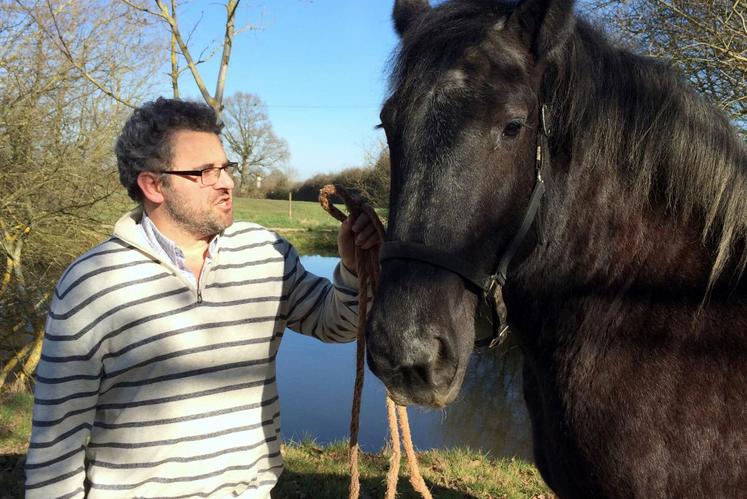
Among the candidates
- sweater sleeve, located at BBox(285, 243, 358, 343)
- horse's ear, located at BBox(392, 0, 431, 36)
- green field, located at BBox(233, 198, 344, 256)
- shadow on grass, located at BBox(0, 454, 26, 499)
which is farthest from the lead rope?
green field, located at BBox(233, 198, 344, 256)

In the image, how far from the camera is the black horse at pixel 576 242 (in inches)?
63.5

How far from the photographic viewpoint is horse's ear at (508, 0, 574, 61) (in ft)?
5.65

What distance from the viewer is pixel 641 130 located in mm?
1889

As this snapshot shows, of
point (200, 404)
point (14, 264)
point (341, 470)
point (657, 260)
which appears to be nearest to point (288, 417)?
point (341, 470)

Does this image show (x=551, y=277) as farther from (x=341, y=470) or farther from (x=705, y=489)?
(x=341, y=470)

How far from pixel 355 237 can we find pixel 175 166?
2.50 ft

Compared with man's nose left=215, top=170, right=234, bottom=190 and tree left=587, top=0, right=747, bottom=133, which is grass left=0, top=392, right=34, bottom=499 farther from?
tree left=587, top=0, right=747, bottom=133

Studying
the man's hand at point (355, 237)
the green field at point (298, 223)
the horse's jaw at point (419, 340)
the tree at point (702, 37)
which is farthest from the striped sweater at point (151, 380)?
the green field at point (298, 223)

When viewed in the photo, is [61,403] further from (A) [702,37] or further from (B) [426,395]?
(A) [702,37]

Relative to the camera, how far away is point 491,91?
1.66 metres

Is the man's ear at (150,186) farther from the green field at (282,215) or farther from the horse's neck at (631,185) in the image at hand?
the green field at (282,215)

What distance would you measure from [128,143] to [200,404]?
42.0 inches

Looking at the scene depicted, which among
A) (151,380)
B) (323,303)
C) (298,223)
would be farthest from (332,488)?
(298,223)

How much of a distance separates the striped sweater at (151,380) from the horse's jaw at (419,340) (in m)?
0.76
